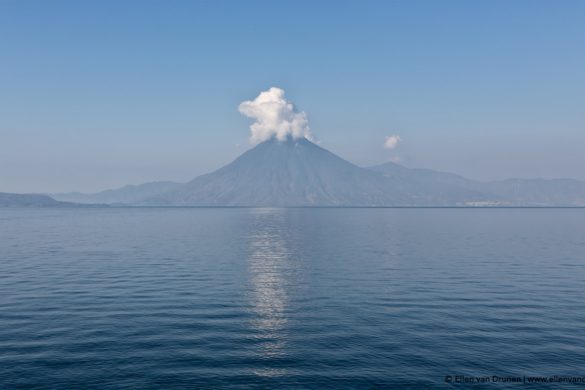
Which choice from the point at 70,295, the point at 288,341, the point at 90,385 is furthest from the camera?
the point at 70,295

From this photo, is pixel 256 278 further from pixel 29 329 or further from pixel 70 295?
pixel 29 329

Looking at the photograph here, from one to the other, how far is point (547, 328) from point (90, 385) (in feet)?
145

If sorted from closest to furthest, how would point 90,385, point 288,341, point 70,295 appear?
point 90,385 < point 288,341 < point 70,295

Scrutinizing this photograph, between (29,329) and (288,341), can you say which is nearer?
(288,341)

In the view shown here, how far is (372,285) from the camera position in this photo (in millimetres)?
64500

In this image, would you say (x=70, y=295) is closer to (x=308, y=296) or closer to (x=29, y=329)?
(x=29, y=329)

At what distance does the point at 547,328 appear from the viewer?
143ft

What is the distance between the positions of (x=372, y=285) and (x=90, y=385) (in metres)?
44.3

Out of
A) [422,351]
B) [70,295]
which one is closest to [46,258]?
[70,295]

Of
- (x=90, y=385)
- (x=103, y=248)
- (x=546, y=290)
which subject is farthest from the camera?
(x=103, y=248)

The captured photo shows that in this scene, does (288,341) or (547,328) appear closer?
(288,341)

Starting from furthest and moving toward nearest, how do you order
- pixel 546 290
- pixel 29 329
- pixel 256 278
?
pixel 256 278 → pixel 546 290 → pixel 29 329

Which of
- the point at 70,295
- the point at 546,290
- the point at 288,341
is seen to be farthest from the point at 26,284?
the point at 546,290

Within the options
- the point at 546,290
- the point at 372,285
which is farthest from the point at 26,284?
the point at 546,290
